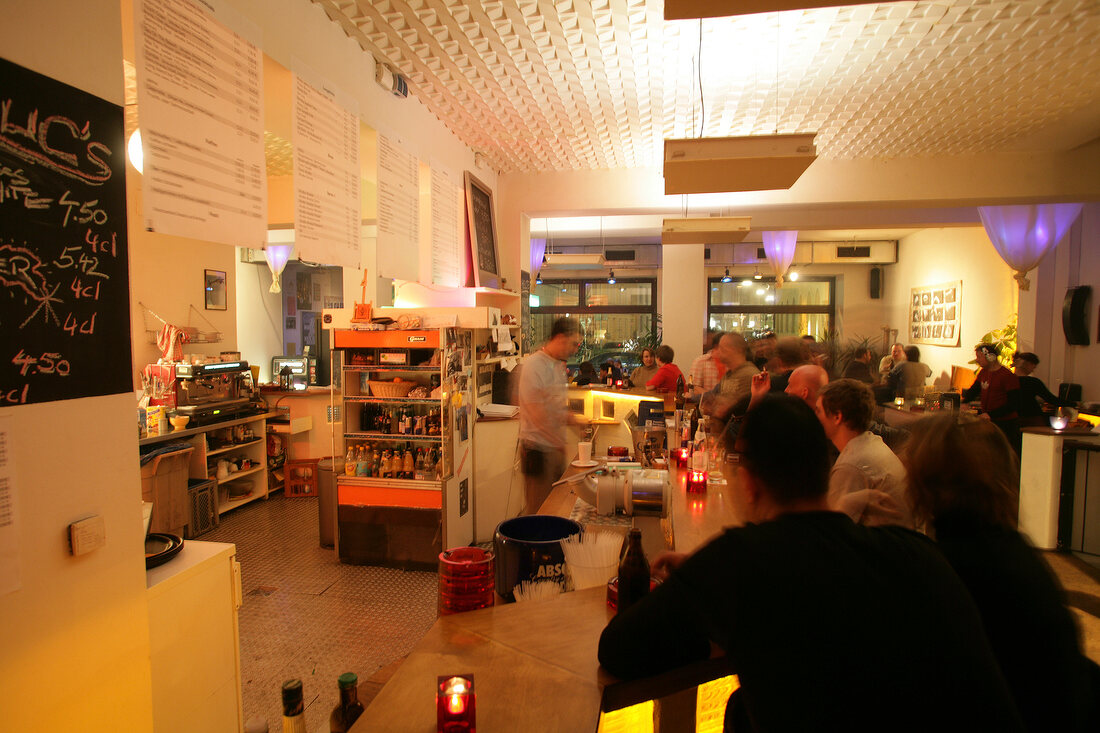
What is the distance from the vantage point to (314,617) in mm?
3982

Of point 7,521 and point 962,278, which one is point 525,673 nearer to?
point 7,521

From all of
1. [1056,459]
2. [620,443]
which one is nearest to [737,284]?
[620,443]

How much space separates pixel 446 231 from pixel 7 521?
12.4 ft

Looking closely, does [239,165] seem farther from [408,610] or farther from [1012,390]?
[1012,390]

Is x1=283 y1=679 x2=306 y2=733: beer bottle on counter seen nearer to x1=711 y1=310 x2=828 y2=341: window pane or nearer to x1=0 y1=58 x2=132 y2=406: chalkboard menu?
x1=0 y1=58 x2=132 y2=406: chalkboard menu

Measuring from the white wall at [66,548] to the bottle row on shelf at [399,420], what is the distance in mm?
2823

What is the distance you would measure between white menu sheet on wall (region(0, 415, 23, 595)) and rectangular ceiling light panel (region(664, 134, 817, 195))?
3.13m

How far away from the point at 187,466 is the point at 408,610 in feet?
9.84

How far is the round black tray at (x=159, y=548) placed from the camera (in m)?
2.14

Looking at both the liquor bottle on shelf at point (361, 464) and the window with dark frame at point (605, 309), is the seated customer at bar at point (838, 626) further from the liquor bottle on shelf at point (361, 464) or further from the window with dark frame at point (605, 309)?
the window with dark frame at point (605, 309)

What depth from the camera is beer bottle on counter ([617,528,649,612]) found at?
5.32ft

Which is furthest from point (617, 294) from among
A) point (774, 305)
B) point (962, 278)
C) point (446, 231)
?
point (446, 231)

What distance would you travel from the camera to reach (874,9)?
3186 millimetres

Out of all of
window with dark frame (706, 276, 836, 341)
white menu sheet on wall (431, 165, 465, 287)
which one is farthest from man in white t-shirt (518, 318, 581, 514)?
window with dark frame (706, 276, 836, 341)
